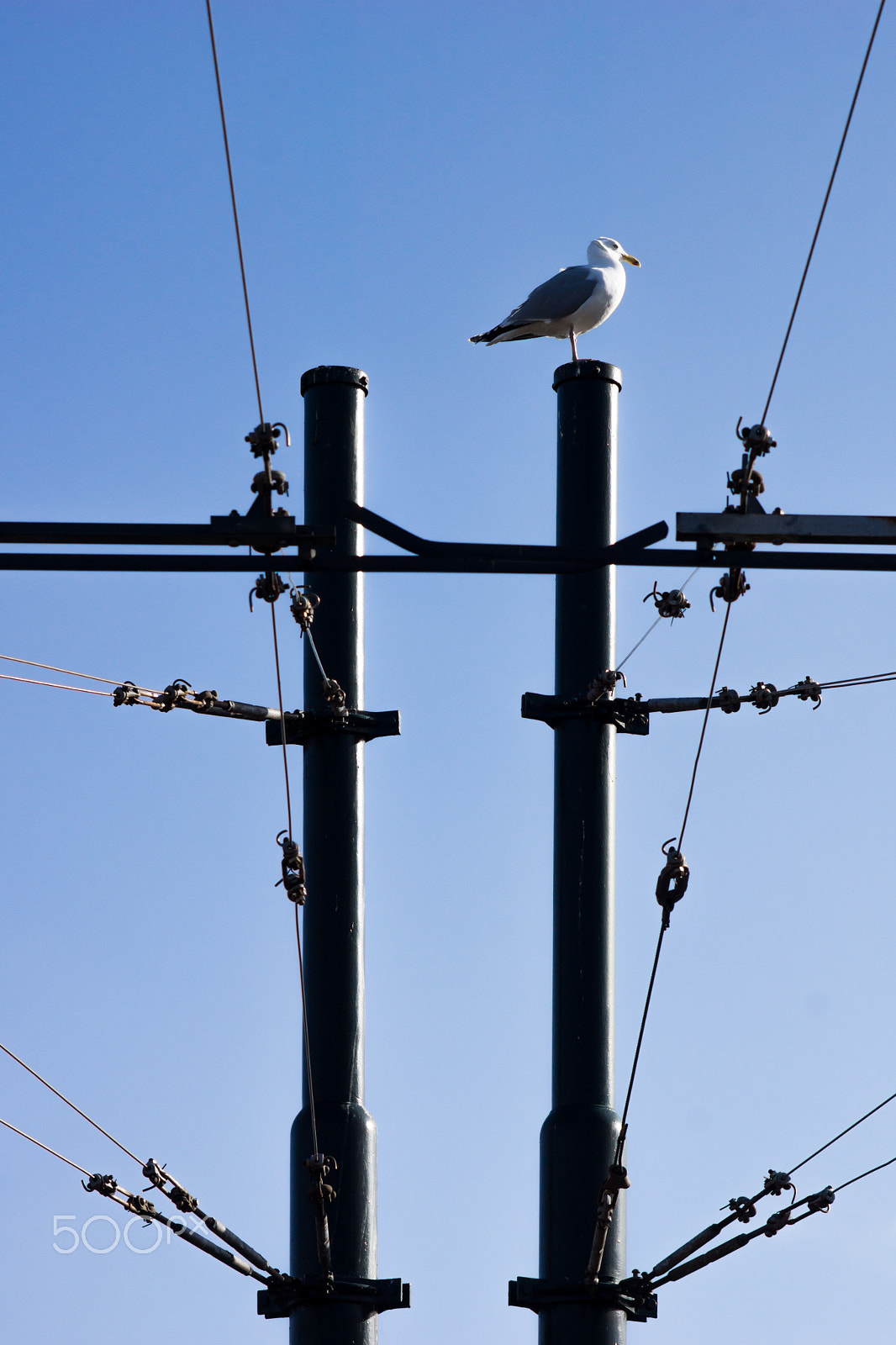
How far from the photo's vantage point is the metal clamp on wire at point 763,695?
11.5m

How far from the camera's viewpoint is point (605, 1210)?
10.5 m

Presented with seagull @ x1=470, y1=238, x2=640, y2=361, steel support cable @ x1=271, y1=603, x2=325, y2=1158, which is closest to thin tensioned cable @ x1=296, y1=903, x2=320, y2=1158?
steel support cable @ x1=271, y1=603, x2=325, y2=1158

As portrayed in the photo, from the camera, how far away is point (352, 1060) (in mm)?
11266

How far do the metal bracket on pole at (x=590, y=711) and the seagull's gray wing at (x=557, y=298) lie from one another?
3850 mm

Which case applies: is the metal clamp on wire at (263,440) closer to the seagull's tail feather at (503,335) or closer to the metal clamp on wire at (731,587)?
the metal clamp on wire at (731,587)

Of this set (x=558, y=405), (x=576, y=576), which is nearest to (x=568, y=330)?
(x=558, y=405)

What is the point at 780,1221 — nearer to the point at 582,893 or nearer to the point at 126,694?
the point at 582,893

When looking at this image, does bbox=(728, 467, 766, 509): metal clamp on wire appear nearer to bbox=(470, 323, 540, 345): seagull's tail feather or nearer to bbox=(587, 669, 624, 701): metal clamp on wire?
bbox=(587, 669, 624, 701): metal clamp on wire

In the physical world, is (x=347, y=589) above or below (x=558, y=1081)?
above

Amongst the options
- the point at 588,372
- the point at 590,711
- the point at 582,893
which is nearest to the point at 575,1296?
the point at 582,893

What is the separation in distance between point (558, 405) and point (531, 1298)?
5.10 meters

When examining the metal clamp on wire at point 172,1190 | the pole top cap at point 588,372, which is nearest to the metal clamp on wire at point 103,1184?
the metal clamp on wire at point 172,1190

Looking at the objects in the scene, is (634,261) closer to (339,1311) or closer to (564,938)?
(564,938)

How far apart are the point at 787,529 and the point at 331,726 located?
4.08m
